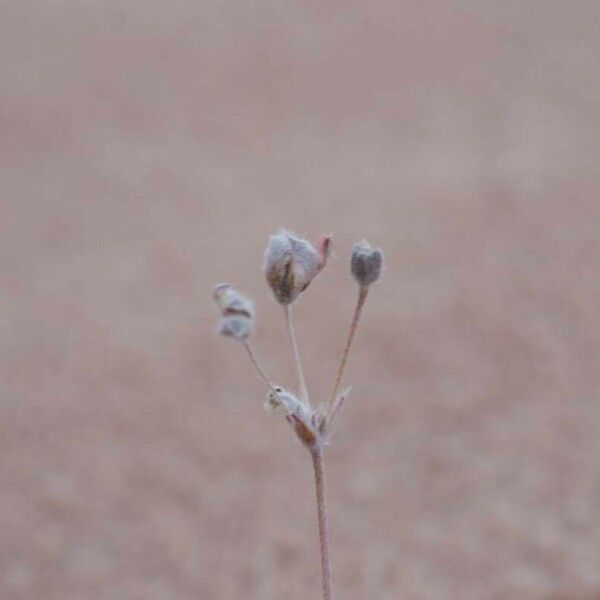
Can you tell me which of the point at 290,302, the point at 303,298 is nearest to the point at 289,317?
the point at 290,302

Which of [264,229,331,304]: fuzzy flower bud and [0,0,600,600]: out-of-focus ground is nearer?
[264,229,331,304]: fuzzy flower bud

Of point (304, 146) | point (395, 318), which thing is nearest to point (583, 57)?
point (304, 146)

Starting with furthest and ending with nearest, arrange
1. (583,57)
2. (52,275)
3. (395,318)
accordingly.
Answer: (583,57) < (52,275) < (395,318)

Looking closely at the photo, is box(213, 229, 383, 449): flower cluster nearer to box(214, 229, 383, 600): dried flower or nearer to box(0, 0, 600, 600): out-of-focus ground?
box(214, 229, 383, 600): dried flower

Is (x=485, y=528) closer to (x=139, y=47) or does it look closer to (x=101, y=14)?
(x=139, y=47)

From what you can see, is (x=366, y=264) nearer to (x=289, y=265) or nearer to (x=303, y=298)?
(x=289, y=265)

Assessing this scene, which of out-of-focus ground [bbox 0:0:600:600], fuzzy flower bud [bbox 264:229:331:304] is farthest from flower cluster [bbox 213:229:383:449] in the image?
out-of-focus ground [bbox 0:0:600:600]
